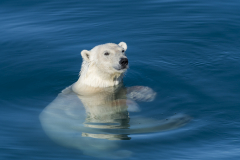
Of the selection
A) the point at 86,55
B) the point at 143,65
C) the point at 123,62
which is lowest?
the point at 123,62

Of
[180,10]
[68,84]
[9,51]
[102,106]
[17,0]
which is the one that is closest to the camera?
[102,106]

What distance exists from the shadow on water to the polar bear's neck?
22cm

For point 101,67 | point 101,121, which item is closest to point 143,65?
point 101,67

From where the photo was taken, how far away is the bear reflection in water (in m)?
9.16

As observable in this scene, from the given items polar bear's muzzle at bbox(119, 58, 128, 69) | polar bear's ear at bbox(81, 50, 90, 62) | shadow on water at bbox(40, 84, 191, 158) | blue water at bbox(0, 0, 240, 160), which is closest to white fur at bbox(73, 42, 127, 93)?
polar bear's ear at bbox(81, 50, 90, 62)

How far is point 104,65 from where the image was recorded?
11625 millimetres

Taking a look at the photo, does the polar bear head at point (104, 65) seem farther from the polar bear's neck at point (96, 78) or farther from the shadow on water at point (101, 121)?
the shadow on water at point (101, 121)

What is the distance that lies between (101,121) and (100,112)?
24.9 inches

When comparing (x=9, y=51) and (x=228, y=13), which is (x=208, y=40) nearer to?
(x=228, y=13)

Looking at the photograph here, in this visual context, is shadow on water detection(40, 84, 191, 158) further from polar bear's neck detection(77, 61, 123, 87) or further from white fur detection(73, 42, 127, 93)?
white fur detection(73, 42, 127, 93)

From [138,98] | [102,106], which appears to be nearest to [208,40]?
[138,98]

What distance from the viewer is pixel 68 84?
13445 millimetres

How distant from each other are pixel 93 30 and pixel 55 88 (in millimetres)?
5554

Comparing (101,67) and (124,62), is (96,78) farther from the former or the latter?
(124,62)
